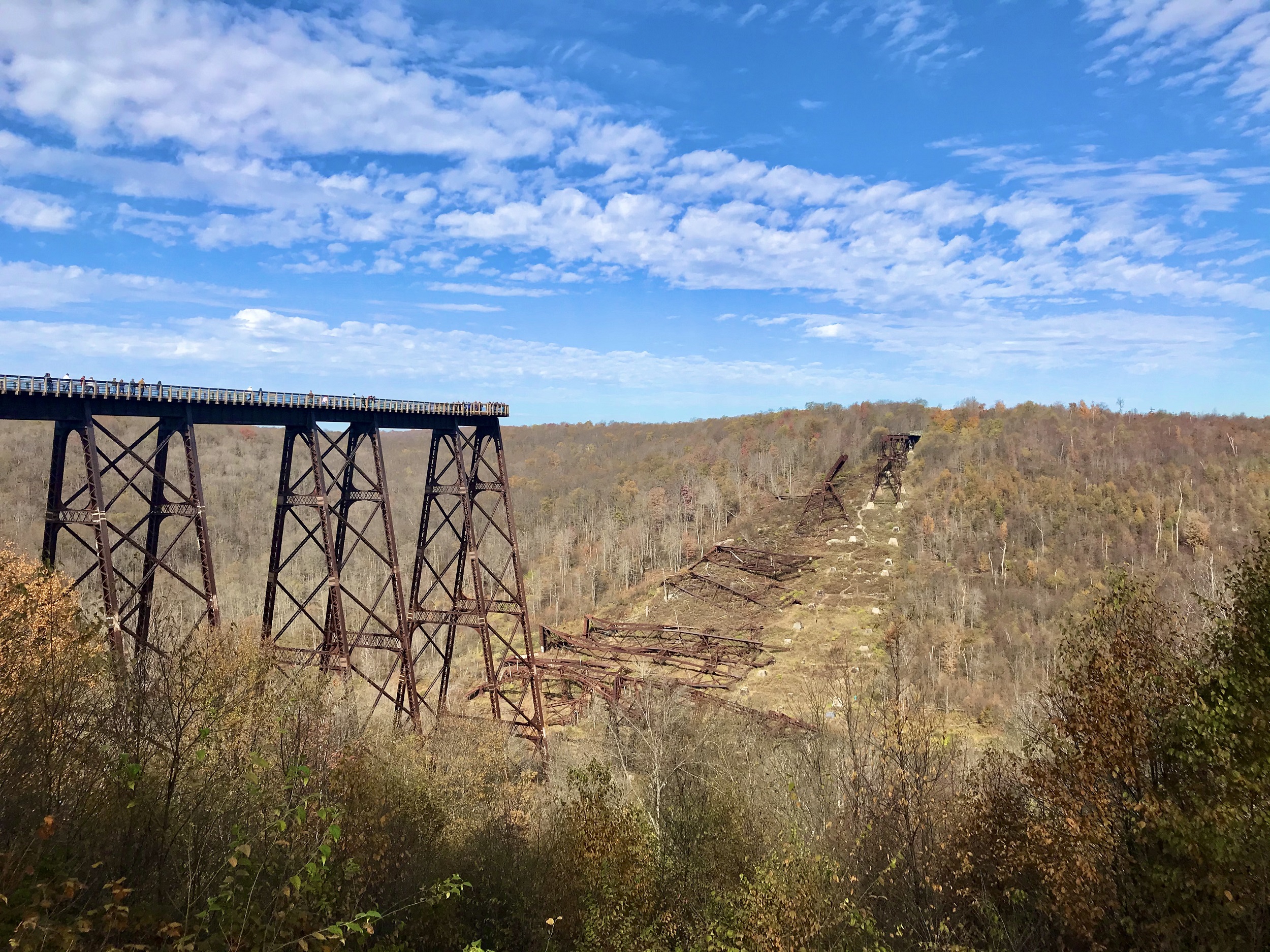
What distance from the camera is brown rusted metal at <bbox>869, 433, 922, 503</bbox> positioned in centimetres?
6700

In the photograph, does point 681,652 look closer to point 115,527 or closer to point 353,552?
point 353,552

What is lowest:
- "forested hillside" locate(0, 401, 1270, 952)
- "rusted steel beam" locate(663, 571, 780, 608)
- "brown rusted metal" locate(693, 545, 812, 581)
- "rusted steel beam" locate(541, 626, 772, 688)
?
"rusted steel beam" locate(541, 626, 772, 688)

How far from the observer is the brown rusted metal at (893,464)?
67.0 meters

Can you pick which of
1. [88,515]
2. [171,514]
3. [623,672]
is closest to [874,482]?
[623,672]

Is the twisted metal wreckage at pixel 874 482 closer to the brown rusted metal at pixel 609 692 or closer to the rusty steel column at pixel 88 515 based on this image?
the brown rusted metal at pixel 609 692

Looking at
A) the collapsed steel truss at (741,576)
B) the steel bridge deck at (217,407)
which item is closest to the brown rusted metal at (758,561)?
the collapsed steel truss at (741,576)

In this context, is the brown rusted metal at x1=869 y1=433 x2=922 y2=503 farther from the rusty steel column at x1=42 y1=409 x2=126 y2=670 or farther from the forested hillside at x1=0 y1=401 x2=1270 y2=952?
the rusty steel column at x1=42 y1=409 x2=126 y2=670

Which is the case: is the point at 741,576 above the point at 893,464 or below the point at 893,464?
below

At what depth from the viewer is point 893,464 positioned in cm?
7169

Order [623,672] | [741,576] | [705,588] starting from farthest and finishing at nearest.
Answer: [741,576]
[705,588]
[623,672]

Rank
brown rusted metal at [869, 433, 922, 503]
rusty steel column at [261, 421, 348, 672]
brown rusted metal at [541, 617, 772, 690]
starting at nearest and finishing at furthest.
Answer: rusty steel column at [261, 421, 348, 672] → brown rusted metal at [541, 617, 772, 690] → brown rusted metal at [869, 433, 922, 503]

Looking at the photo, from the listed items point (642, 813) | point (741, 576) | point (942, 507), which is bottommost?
point (741, 576)

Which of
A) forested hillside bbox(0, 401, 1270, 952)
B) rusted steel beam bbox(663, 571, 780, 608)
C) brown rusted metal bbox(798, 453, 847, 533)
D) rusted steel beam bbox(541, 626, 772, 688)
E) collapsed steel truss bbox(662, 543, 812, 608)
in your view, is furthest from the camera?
brown rusted metal bbox(798, 453, 847, 533)

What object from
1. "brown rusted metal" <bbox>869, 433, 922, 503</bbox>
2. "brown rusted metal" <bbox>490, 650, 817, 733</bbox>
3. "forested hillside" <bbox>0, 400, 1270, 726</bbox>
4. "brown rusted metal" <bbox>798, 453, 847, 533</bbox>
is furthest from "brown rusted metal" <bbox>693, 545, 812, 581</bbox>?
"brown rusted metal" <bbox>490, 650, 817, 733</bbox>
